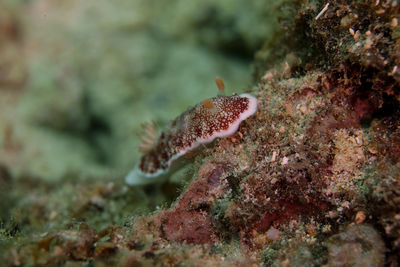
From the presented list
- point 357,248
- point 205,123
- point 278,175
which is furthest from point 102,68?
point 357,248

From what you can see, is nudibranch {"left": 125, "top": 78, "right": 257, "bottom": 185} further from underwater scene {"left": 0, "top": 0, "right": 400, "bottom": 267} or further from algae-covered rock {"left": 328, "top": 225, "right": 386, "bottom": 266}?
algae-covered rock {"left": 328, "top": 225, "right": 386, "bottom": 266}

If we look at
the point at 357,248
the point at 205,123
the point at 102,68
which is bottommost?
the point at 357,248

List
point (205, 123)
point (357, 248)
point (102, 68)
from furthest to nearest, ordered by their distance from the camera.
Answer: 1. point (102, 68)
2. point (205, 123)
3. point (357, 248)

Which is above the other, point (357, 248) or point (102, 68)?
point (102, 68)

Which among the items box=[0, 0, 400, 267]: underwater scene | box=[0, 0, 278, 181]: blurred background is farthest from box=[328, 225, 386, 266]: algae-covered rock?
box=[0, 0, 278, 181]: blurred background

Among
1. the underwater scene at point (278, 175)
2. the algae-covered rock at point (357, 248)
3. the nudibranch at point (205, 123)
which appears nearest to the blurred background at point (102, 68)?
the underwater scene at point (278, 175)

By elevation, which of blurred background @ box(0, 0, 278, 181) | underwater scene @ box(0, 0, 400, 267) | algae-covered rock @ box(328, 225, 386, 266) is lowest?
algae-covered rock @ box(328, 225, 386, 266)

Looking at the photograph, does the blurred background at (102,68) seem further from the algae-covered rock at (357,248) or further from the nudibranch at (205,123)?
the algae-covered rock at (357,248)

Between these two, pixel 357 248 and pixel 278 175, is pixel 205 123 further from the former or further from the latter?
pixel 357 248
